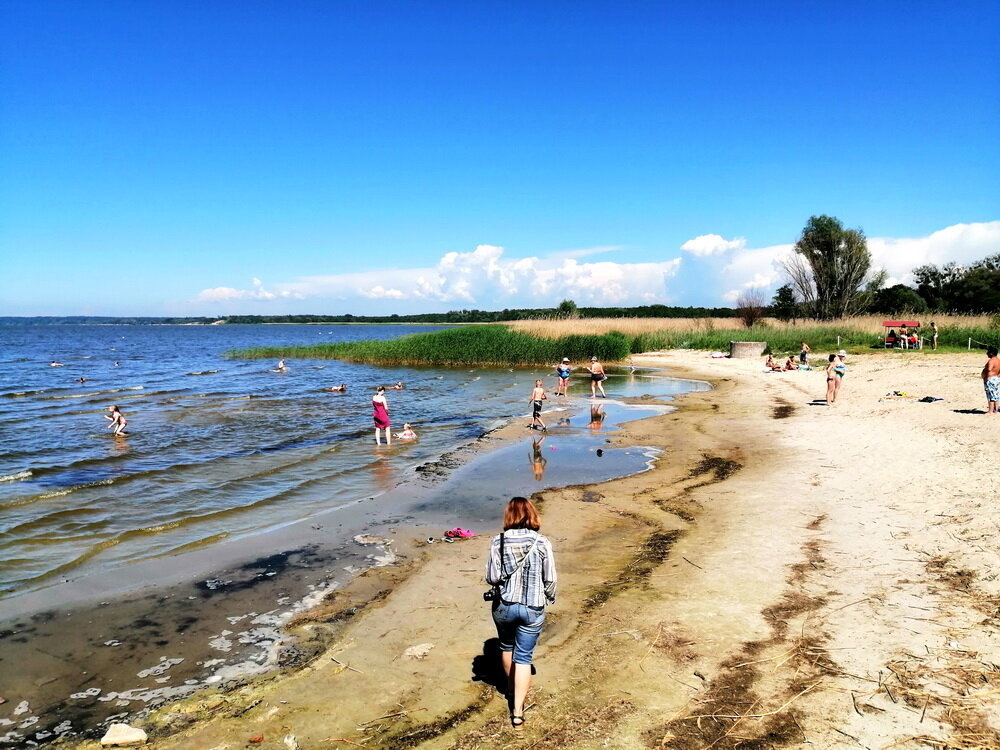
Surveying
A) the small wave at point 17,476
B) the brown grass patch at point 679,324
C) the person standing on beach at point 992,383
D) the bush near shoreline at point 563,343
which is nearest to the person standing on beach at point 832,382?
the person standing on beach at point 992,383

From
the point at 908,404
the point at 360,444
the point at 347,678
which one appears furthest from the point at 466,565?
the point at 908,404

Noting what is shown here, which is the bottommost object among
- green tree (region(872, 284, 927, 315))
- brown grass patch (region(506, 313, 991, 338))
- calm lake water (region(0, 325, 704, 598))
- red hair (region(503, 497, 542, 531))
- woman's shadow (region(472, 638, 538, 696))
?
calm lake water (region(0, 325, 704, 598))

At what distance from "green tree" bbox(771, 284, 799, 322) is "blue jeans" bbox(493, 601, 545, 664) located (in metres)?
61.7

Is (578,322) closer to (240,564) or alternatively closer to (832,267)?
(832,267)

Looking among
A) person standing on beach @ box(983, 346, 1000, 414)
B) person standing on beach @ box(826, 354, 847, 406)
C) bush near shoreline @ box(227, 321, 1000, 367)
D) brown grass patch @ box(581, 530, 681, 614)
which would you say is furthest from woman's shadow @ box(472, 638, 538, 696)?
bush near shoreline @ box(227, 321, 1000, 367)

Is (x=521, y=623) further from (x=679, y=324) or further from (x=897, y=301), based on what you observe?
(x=897, y=301)

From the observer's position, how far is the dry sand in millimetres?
4863

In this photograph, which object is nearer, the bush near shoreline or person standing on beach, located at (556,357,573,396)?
person standing on beach, located at (556,357,573,396)

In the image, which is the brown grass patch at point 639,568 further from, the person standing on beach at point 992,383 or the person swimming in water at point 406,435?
the person standing on beach at point 992,383

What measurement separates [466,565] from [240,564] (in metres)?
3.63

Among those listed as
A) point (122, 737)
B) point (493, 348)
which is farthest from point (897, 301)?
point (122, 737)

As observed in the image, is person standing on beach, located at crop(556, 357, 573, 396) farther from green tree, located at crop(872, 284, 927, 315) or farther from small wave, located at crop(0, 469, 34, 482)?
green tree, located at crop(872, 284, 927, 315)

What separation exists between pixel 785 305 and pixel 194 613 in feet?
219

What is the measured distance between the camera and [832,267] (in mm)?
57438
